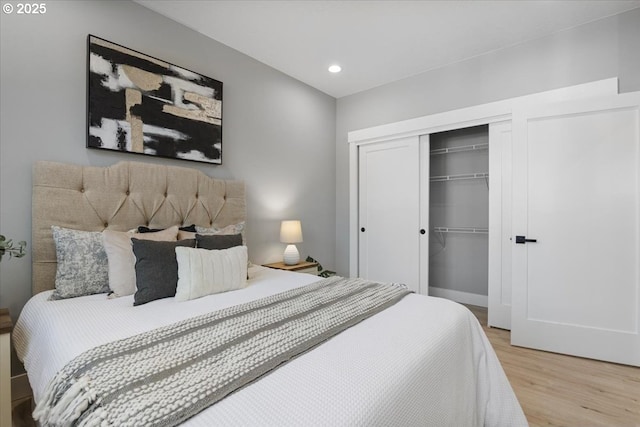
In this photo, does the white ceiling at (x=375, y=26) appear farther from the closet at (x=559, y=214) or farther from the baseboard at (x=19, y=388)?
the baseboard at (x=19, y=388)

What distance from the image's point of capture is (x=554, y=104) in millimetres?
2520

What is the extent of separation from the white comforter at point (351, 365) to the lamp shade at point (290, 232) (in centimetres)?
130

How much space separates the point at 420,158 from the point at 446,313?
7.99 ft

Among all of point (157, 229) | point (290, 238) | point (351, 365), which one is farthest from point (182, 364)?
point (290, 238)

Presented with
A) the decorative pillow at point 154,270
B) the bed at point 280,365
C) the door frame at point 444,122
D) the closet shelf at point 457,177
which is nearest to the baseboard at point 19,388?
the bed at point 280,365

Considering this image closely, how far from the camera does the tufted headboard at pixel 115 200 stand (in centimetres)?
181

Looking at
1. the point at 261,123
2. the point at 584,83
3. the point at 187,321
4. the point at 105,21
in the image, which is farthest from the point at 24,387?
the point at 584,83

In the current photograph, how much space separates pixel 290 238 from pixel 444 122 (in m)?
2.07

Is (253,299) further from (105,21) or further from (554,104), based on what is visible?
(554,104)

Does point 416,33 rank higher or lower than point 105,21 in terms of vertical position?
higher

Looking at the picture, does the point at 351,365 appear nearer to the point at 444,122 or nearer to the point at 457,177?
the point at 444,122

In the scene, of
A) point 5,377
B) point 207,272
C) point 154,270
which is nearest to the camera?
point 5,377

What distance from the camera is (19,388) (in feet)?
5.86

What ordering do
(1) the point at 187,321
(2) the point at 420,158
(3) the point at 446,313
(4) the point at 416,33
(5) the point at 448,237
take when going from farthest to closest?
1. (5) the point at 448,237
2. (2) the point at 420,158
3. (4) the point at 416,33
4. (3) the point at 446,313
5. (1) the point at 187,321
